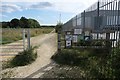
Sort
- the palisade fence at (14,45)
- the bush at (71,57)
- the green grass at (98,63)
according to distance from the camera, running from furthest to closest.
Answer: the palisade fence at (14,45) → the bush at (71,57) → the green grass at (98,63)

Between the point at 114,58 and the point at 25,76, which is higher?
the point at 114,58

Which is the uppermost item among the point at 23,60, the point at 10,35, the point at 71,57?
the point at 10,35

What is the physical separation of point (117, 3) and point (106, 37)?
3.41 meters

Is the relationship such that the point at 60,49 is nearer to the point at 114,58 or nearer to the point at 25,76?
the point at 25,76

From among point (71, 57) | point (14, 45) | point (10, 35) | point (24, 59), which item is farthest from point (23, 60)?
point (10, 35)

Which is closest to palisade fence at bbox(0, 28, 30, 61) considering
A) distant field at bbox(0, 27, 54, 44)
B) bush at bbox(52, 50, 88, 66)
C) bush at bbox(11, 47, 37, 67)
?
distant field at bbox(0, 27, 54, 44)

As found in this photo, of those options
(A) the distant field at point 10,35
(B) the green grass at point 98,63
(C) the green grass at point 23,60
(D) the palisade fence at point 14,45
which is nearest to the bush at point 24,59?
(C) the green grass at point 23,60

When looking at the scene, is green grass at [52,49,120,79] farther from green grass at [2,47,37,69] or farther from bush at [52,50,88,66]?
green grass at [2,47,37,69]

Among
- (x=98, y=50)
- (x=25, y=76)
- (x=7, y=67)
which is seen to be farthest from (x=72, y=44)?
(x=25, y=76)

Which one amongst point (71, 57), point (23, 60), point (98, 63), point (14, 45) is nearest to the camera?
point (98, 63)

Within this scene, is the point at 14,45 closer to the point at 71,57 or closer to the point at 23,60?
the point at 23,60

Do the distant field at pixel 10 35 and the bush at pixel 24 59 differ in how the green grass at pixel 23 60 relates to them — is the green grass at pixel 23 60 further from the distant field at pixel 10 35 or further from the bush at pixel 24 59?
the distant field at pixel 10 35

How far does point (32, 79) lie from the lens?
7523 mm

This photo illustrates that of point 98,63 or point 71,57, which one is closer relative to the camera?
point 98,63
